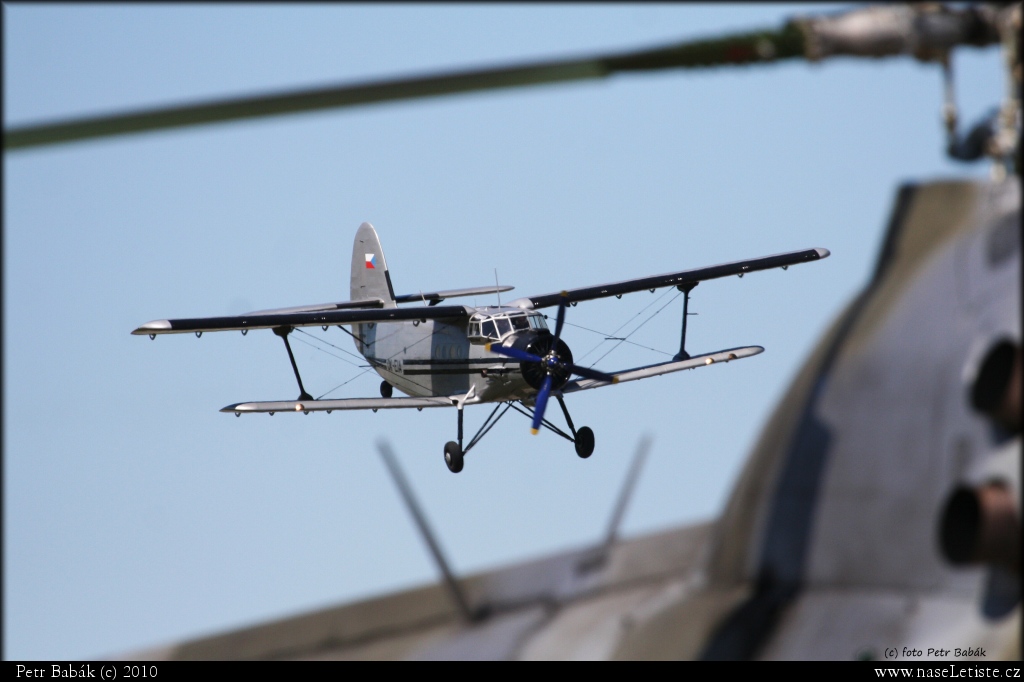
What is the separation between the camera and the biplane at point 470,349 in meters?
14.5

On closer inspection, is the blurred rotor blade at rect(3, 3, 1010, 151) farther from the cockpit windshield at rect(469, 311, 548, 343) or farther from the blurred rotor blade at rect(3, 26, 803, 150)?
the cockpit windshield at rect(469, 311, 548, 343)

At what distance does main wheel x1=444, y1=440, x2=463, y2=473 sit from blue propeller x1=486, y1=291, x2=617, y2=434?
114cm

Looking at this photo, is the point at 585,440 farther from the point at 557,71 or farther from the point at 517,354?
the point at 557,71

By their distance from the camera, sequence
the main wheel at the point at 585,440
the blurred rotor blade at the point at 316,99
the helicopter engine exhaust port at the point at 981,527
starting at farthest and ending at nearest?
the helicopter engine exhaust port at the point at 981,527 < the main wheel at the point at 585,440 < the blurred rotor blade at the point at 316,99

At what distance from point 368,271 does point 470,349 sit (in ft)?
11.3

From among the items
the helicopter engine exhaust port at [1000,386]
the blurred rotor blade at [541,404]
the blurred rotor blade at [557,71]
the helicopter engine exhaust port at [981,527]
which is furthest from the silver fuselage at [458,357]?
the helicopter engine exhaust port at [1000,386]

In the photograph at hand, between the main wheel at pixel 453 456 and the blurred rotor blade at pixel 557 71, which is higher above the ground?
the blurred rotor blade at pixel 557 71

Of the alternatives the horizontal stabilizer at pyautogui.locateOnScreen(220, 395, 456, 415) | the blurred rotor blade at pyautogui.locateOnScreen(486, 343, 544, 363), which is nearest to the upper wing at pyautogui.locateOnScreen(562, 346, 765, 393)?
the blurred rotor blade at pyautogui.locateOnScreen(486, 343, 544, 363)

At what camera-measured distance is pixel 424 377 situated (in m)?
16.9

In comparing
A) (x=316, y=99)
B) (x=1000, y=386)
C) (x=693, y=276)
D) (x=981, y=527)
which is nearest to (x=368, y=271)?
(x=693, y=276)

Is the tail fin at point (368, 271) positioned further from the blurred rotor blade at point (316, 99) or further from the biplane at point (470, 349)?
→ the blurred rotor blade at point (316, 99)

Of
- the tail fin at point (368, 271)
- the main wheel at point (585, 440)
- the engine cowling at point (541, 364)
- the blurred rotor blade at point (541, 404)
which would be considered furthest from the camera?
the tail fin at point (368, 271)
